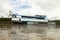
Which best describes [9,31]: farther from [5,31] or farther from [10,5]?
[10,5]

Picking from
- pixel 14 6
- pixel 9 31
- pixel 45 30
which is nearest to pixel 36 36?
pixel 45 30

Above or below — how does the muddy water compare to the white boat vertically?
below

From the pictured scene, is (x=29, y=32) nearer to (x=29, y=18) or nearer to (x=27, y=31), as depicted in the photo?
(x=27, y=31)

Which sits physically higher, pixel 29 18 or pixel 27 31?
pixel 29 18

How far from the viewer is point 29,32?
3.99ft

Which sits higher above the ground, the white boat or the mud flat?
the white boat

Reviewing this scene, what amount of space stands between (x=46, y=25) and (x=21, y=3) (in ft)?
0.97

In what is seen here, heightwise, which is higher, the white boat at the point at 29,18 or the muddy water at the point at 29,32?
the white boat at the point at 29,18

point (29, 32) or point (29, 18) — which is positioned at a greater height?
point (29, 18)

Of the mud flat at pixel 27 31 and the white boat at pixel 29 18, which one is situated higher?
the white boat at pixel 29 18

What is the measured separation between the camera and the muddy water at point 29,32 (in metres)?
1.16

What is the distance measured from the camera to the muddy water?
45.8 inches

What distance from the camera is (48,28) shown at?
49.3 inches

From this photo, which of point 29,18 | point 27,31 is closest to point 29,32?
point 27,31
